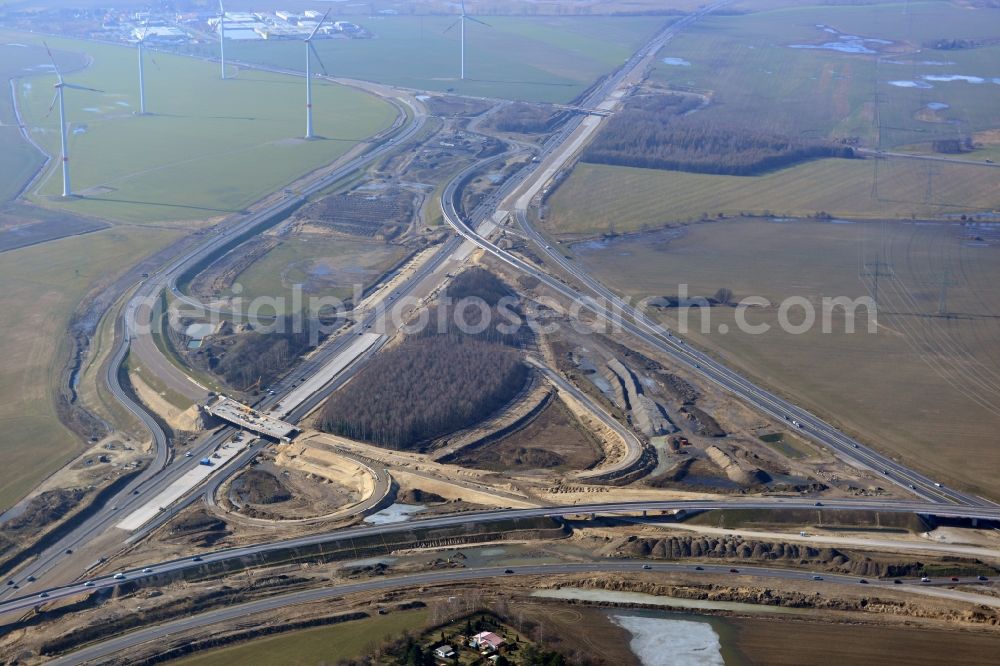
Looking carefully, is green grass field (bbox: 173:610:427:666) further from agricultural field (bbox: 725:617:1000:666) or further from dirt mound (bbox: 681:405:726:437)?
dirt mound (bbox: 681:405:726:437)

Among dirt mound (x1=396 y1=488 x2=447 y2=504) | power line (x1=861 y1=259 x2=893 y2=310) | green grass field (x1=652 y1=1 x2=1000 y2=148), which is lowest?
dirt mound (x1=396 y1=488 x2=447 y2=504)

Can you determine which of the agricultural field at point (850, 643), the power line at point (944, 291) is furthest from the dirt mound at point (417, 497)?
the power line at point (944, 291)

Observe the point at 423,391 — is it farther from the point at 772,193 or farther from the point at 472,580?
the point at 772,193

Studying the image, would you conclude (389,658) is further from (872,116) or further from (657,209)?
(872,116)

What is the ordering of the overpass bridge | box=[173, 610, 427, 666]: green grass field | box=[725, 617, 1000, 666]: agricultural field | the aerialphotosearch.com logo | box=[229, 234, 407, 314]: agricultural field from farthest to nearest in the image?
box=[229, 234, 407, 314]: agricultural field
the aerialphotosearch.com logo
the overpass bridge
box=[725, 617, 1000, 666]: agricultural field
box=[173, 610, 427, 666]: green grass field

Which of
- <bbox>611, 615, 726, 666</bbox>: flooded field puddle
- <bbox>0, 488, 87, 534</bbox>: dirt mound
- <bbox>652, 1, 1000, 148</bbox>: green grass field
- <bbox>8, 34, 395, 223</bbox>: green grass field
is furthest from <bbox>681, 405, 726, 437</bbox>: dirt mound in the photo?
<bbox>652, 1, 1000, 148</bbox>: green grass field

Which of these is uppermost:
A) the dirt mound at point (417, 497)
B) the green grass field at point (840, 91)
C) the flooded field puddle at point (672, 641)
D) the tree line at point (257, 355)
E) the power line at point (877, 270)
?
the green grass field at point (840, 91)

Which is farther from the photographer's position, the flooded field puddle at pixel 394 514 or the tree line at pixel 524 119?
the tree line at pixel 524 119

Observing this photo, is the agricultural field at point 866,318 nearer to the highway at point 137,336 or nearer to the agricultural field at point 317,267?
the agricultural field at point 317,267
